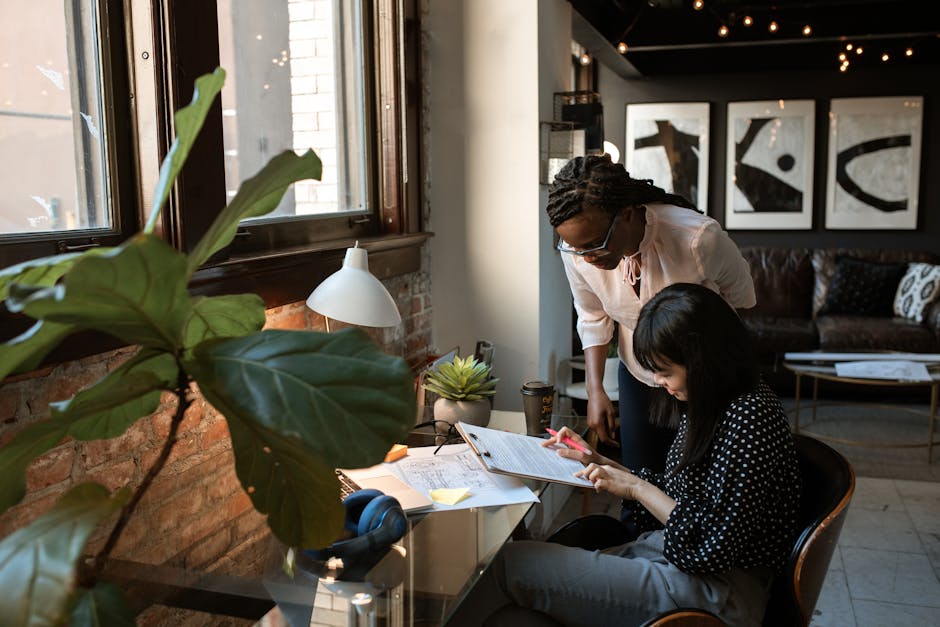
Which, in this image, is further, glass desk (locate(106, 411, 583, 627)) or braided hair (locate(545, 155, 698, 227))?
braided hair (locate(545, 155, 698, 227))

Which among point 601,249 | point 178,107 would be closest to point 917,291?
point 601,249

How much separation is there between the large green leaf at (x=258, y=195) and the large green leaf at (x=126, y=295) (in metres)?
0.07

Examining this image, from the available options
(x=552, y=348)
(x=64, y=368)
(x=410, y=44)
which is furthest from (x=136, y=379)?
(x=552, y=348)

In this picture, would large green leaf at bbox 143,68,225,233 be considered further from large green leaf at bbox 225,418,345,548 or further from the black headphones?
the black headphones

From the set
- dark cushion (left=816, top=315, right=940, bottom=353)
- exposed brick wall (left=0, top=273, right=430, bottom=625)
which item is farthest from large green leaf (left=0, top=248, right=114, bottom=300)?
dark cushion (left=816, top=315, right=940, bottom=353)

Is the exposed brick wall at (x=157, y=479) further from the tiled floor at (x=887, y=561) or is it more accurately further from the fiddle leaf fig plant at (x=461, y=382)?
the tiled floor at (x=887, y=561)

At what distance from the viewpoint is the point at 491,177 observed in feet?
11.1

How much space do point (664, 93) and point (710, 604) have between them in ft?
21.1

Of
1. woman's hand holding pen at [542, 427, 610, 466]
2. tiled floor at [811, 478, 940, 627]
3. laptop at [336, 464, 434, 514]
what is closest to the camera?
laptop at [336, 464, 434, 514]

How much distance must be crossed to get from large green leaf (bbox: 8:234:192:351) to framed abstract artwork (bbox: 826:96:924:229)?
7257mm

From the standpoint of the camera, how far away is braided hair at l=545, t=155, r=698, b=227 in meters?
2.29

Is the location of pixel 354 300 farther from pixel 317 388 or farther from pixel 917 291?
Answer: pixel 917 291

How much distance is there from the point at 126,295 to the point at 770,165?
727 centimetres

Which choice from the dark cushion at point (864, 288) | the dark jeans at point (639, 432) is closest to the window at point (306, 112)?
the dark jeans at point (639, 432)
